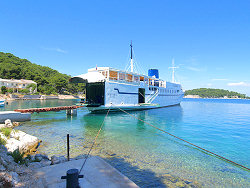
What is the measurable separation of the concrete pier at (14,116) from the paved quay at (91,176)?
12.9 metres

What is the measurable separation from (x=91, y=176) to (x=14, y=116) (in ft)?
49.8

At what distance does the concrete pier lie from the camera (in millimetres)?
13895

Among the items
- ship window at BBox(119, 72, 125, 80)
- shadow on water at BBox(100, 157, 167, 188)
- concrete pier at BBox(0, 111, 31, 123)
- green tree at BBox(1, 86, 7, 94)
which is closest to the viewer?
shadow on water at BBox(100, 157, 167, 188)

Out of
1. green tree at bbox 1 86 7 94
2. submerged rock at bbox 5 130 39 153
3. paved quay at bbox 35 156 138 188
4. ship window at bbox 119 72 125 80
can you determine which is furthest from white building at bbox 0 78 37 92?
paved quay at bbox 35 156 138 188

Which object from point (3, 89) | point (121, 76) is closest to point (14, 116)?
point (121, 76)

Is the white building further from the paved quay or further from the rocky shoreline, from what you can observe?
the paved quay

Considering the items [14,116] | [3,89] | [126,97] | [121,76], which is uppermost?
[121,76]

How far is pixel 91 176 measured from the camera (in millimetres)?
4203

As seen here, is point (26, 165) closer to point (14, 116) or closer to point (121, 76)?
point (14, 116)

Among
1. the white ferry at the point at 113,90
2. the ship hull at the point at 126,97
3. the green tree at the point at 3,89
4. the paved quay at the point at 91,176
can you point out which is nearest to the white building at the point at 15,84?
the green tree at the point at 3,89

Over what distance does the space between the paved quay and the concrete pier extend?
12.9 meters

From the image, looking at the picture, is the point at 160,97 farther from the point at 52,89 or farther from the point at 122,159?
the point at 52,89

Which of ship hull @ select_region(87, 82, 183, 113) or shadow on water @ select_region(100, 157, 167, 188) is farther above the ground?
ship hull @ select_region(87, 82, 183, 113)

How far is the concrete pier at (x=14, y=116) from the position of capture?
13.9 m
